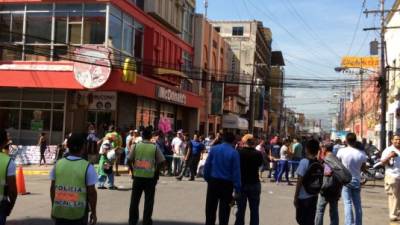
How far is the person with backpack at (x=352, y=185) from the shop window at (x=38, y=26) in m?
21.7

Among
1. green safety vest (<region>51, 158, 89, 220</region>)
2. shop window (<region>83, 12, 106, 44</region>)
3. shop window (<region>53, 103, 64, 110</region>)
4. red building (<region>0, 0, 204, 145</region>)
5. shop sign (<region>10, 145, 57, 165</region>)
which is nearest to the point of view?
green safety vest (<region>51, 158, 89, 220</region>)

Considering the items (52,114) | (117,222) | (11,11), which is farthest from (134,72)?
(117,222)

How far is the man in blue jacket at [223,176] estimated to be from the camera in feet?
30.6

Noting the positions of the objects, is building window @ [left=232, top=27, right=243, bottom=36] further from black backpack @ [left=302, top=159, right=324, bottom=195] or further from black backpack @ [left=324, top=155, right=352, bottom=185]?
black backpack @ [left=302, top=159, right=324, bottom=195]

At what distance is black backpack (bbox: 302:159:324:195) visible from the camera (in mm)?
8430

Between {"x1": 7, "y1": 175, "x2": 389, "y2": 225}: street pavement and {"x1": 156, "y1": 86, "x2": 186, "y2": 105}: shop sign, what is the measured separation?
15442 mm

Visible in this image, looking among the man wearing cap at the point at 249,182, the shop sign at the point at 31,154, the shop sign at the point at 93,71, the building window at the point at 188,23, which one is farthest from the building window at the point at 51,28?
the man wearing cap at the point at 249,182

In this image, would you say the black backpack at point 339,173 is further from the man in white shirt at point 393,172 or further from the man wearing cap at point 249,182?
the man in white shirt at point 393,172

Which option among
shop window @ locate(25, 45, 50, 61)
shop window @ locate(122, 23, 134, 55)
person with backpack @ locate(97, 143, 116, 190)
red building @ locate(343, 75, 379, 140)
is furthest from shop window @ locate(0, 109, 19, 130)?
red building @ locate(343, 75, 379, 140)

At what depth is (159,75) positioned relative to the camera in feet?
116

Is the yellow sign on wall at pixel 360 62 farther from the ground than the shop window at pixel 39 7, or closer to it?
farther from the ground

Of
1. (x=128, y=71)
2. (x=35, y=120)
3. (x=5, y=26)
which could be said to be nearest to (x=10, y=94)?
(x=35, y=120)

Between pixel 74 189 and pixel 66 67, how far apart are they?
23053 millimetres

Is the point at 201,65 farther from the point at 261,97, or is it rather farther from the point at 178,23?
the point at 261,97
